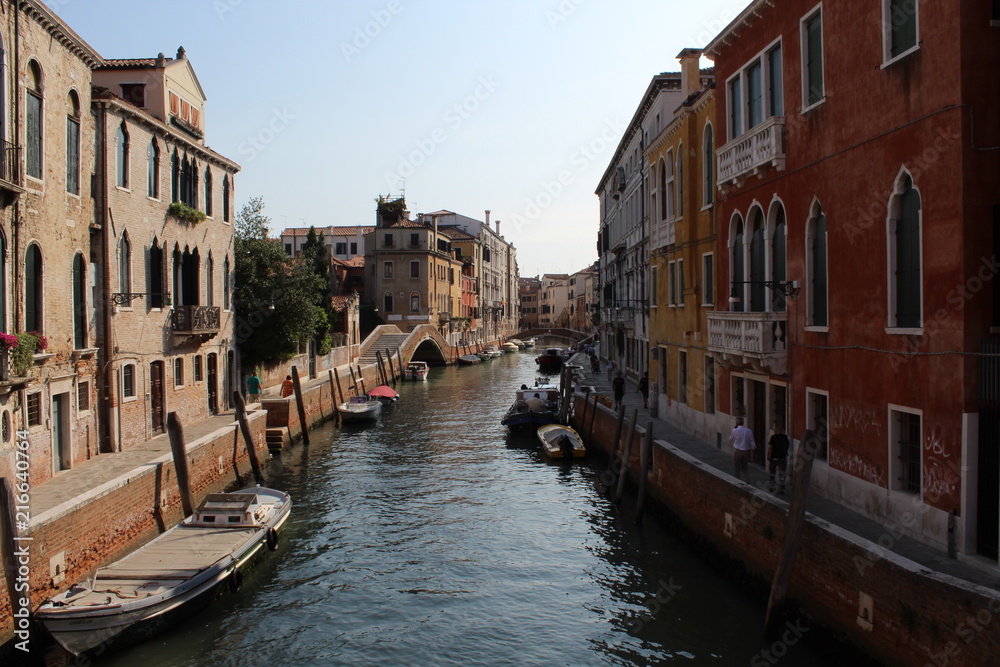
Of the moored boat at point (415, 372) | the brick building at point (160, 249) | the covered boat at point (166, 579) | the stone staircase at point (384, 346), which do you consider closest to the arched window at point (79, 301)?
the brick building at point (160, 249)

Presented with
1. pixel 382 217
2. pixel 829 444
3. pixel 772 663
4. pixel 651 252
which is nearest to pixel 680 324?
pixel 651 252

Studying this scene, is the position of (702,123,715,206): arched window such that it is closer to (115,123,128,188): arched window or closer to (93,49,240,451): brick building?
(93,49,240,451): brick building

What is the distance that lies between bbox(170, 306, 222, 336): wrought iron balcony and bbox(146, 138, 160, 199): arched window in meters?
2.90

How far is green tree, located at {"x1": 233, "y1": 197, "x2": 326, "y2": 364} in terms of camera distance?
88.7 ft

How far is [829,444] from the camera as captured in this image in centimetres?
1191

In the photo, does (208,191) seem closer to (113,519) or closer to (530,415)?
(530,415)

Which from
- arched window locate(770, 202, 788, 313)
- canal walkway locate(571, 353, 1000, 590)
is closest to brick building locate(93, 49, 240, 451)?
canal walkway locate(571, 353, 1000, 590)

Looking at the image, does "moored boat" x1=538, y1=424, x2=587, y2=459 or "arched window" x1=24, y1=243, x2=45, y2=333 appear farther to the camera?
"moored boat" x1=538, y1=424, x2=587, y2=459

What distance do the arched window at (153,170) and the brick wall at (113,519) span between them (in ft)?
20.1

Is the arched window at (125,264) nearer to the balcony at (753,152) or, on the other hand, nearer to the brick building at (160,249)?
the brick building at (160,249)

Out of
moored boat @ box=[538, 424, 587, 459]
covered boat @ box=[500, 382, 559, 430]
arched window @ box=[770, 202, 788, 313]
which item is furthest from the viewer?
covered boat @ box=[500, 382, 559, 430]

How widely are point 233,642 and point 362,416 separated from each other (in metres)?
18.7

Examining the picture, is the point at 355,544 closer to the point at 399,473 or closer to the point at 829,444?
the point at 399,473

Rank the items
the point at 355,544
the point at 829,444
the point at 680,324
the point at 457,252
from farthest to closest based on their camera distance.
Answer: the point at 457,252
the point at 680,324
the point at 355,544
the point at 829,444
